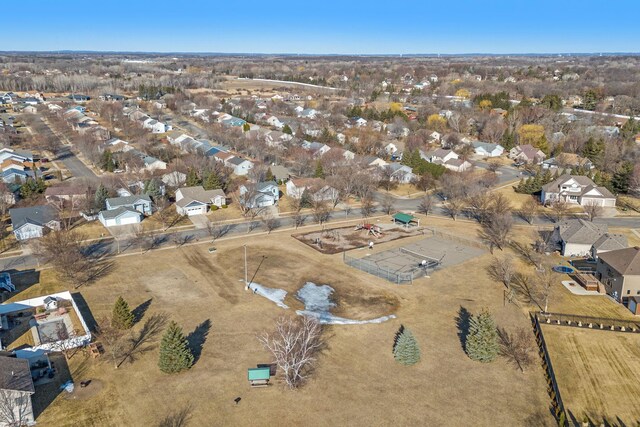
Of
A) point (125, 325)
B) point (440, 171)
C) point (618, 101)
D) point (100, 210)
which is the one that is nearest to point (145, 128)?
point (100, 210)

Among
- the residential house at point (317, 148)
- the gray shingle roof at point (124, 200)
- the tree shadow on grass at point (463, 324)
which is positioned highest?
the gray shingle roof at point (124, 200)

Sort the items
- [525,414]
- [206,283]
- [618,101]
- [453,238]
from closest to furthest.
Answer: [525,414] < [206,283] < [453,238] < [618,101]

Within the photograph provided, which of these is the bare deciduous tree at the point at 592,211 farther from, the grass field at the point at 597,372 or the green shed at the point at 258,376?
the green shed at the point at 258,376

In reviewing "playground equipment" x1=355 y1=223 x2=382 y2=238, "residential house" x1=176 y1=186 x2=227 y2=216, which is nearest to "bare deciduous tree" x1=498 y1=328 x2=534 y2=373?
"playground equipment" x1=355 y1=223 x2=382 y2=238

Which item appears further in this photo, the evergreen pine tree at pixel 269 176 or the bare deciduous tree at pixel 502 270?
the evergreen pine tree at pixel 269 176

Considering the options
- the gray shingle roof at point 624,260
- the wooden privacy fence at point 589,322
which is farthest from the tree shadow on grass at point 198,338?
the gray shingle roof at point 624,260

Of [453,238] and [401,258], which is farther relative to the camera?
[453,238]

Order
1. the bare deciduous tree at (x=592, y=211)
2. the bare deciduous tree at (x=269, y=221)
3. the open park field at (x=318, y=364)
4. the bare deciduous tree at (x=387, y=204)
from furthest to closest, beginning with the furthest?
the bare deciduous tree at (x=387, y=204), the bare deciduous tree at (x=592, y=211), the bare deciduous tree at (x=269, y=221), the open park field at (x=318, y=364)

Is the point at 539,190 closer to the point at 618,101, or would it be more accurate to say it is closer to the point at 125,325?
the point at 125,325
